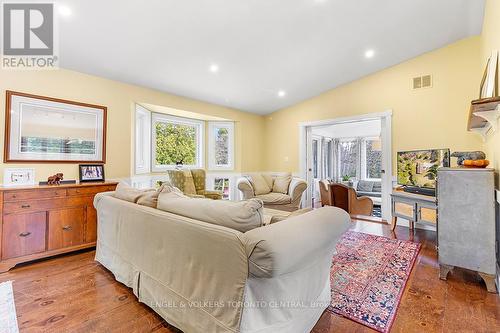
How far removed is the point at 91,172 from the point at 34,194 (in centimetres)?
78

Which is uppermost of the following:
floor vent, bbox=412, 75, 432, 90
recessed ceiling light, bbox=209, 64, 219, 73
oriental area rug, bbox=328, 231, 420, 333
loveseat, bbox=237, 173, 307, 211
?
recessed ceiling light, bbox=209, 64, 219, 73

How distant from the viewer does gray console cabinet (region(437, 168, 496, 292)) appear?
2029mm

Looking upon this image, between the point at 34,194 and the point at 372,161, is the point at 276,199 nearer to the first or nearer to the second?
the point at 34,194

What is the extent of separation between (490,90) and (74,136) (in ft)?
16.2

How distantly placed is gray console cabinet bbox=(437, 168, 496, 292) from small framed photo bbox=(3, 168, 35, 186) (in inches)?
181

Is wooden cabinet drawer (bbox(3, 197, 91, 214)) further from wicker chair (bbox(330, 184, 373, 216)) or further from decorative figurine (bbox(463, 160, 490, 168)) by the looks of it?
decorative figurine (bbox(463, 160, 490, 168))

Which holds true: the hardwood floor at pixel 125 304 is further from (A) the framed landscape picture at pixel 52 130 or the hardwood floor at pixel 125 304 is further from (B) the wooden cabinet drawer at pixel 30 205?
(A) the framed landscape picture at pixel 52 130

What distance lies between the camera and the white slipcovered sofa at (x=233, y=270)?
1.15 metres

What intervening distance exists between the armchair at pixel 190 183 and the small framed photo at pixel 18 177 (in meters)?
1.85

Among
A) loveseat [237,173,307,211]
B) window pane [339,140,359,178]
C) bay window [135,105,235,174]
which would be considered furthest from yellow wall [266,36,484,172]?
window pane [339,140,359,178]

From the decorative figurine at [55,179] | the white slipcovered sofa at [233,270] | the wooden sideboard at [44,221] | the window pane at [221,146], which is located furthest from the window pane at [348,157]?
the decorative figurine at [55,179]

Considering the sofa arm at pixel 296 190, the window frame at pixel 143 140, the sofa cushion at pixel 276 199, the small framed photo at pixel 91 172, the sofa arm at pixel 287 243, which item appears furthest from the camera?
the sofa arm at pixel 296 190

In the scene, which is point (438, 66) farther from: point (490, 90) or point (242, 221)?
point (242, 221)

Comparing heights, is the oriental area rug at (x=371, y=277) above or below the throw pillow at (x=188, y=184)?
below
